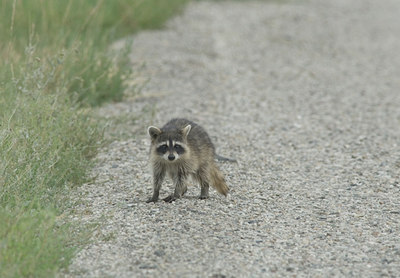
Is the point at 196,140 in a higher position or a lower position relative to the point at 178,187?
higher

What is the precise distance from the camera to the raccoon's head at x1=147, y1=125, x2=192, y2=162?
6.38m

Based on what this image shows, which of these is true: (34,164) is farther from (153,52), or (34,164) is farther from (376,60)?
(376,60)

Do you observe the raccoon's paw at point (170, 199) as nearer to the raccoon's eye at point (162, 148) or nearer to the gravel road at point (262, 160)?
the gravel road at point (262, 160)

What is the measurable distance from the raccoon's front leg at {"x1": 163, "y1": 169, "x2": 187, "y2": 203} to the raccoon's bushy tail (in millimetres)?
274

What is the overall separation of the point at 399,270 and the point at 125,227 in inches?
83.1

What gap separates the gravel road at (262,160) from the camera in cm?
516

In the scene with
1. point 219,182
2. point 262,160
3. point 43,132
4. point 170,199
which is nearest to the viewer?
point 43,132

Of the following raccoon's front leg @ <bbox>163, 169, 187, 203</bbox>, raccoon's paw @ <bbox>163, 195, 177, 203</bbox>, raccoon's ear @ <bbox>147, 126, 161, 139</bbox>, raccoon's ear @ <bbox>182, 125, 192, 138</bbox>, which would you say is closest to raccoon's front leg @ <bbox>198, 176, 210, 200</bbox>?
raccoon's front leg @ <bbox>163, 169, 187, 203</bbox>

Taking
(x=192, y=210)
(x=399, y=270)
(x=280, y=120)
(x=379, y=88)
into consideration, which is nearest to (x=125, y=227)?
(x=192, y=210)

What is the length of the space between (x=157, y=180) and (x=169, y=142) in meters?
0.37

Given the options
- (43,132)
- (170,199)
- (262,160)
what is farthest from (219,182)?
(43,132)

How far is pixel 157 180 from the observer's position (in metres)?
6.45

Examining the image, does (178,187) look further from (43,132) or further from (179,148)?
(43,132)

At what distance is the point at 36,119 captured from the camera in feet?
21.1
